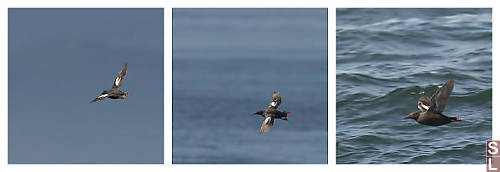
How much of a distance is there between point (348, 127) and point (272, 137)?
2.53 feet

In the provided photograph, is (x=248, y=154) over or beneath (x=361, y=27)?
beneath

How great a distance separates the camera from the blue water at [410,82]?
374 inches

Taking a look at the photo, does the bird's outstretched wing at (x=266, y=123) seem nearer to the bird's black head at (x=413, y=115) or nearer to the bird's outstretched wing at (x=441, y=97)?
the bird's black head at (x=413, y=115)

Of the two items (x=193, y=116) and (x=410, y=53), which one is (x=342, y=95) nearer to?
(x=410, y=53)

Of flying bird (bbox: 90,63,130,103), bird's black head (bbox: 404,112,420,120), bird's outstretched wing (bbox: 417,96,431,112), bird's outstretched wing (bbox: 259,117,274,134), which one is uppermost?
flying bird (bbox: 90,63,130,103)

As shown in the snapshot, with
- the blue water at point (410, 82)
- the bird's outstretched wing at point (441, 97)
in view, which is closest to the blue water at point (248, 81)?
the blue water at point (410, 82)

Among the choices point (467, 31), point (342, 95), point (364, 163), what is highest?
point (467, 31)

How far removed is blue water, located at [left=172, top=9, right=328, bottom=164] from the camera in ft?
30.9

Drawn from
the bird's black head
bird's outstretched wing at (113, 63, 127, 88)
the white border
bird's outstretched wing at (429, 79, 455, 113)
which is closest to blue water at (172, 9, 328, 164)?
the white border

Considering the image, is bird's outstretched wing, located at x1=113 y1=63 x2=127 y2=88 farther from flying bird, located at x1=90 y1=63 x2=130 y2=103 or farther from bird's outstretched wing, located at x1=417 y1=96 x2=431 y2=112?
bird's outstretched wing, located at x1=417 y1=96 x2=431 y2=112

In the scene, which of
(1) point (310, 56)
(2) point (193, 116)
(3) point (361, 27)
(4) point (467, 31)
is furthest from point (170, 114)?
(4) point (467, 31)

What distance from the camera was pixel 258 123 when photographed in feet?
30.9

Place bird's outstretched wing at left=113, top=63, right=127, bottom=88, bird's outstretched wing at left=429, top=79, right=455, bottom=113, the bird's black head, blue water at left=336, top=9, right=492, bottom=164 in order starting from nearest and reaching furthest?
1. bird's outstretched wing at left=429, top=79, right=455, bottom=113
2. the bird's black head
3. bird's outstretched wing at left=113, top=63, right=127, bottom=88
4. blue water at left=336, top=9, right=492, bottom=164
